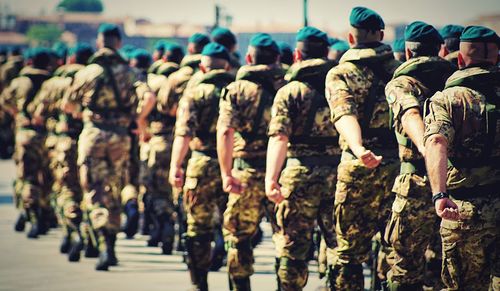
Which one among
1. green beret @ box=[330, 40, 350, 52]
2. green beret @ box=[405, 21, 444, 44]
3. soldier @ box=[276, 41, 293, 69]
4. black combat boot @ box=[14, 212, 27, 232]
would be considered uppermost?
green beret @ box=[405, 21, 444, 44]

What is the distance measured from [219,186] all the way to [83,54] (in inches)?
163

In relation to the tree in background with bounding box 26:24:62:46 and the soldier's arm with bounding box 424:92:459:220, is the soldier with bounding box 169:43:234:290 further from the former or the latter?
the tree in background with bounding box 26:24:62:46

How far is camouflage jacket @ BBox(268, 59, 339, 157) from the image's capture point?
889 centimetres

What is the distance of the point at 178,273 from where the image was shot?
12.0 metres

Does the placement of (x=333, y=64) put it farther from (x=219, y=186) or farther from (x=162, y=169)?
(x=162, y=169)

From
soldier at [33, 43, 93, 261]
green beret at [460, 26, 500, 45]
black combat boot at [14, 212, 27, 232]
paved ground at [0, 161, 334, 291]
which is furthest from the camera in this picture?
black combat boot at [14, 212, 27, 232]

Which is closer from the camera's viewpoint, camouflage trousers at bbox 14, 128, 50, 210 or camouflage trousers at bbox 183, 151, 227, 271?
camouflage trousers at bbox 183, 151, 227, 271

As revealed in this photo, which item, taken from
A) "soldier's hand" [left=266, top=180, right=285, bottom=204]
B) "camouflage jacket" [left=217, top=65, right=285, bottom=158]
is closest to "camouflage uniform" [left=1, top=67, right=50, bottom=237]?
"camouflage jacket" [left=217, top=65, right=285, bottom=158]

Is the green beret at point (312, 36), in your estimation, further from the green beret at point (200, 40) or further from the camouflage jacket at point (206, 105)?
the green beret at point (200, 40)

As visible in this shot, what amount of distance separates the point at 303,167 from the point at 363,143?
1.93ft

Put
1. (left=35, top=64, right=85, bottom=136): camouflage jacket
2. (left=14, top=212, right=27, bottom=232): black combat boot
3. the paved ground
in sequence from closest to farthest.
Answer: the paved ground < (left=35, top=64, right=85, bottom=136): camouflage jacket < (left=14, top=212, right=27, bottom=232): black combat boot

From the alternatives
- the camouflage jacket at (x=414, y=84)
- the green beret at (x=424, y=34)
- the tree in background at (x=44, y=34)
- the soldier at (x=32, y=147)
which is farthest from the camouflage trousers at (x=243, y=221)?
the tree in background at (x=44, y=34)

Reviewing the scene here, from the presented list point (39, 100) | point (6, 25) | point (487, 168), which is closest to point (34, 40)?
point (6, 25)

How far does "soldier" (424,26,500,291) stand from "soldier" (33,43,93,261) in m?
6.51
